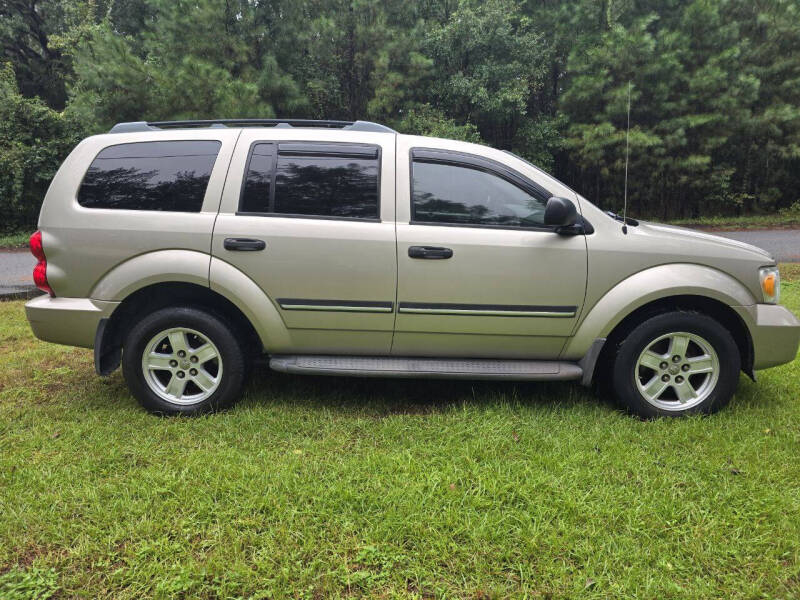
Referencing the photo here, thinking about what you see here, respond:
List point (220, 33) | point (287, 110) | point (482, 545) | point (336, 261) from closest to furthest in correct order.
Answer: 1. point (482, 545)
2. point (336, 261)
3. point (220, 33)
4. point (287, 110)

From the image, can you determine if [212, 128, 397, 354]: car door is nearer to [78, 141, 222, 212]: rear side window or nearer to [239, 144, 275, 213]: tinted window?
[239, 144, 275, 213]: tinted window

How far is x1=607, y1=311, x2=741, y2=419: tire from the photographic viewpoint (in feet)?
11.1

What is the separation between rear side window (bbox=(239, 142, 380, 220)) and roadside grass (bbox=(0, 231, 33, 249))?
556 inches

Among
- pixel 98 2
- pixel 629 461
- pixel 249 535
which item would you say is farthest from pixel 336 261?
pixel 98 2

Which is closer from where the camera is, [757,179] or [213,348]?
[213,348]

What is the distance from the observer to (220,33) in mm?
13742

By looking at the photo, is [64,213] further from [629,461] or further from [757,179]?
[757,179]

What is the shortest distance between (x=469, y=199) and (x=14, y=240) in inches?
625

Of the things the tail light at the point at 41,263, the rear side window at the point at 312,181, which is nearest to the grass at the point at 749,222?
the rear side window at the point at 312,181

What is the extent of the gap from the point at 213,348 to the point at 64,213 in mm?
1253

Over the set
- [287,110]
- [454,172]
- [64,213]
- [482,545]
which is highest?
[287,110]

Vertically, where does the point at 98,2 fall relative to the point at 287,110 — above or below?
above

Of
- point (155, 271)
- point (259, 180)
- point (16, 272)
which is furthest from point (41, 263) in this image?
point (16, 272)

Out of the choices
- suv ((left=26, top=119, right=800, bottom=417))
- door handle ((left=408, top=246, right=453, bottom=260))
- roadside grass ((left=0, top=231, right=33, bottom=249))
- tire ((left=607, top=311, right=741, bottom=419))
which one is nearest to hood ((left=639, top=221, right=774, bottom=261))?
suv ((left=26, top=119, right=800, bottom=417))
